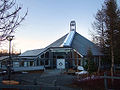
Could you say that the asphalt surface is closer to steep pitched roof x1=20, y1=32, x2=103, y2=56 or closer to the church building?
the church building

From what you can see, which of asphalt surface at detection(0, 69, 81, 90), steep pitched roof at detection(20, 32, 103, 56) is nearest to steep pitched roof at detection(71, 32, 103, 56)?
steep pitched roof at detection(20, 32, 103, 56)

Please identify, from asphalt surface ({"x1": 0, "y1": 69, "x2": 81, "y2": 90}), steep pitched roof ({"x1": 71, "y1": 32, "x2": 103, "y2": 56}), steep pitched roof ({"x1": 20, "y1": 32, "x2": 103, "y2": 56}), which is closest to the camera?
asphalt surface ({"x1": 0, "y1": 69, "x2": 81, "y2": 90})

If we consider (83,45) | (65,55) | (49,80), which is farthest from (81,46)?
(49,80)

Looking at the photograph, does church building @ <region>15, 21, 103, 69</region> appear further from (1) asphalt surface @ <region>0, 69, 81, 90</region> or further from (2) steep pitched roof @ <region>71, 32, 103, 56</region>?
(1) asphalt surface @ <region>0, 69, 81, 90</region>

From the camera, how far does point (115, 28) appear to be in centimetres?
1902

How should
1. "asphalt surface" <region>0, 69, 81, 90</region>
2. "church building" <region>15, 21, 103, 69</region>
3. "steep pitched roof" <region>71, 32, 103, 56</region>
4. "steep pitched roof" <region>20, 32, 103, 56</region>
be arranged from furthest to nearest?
"steep pitched roof" <region>20, 32, 103, 56</region> < "steep pitched roof" <region>71, 32, 103, 56</region> < "church building" <region>15, 21, 103, 69</region> < "asphalt surface" <region>0, 69, 81, 90</region>

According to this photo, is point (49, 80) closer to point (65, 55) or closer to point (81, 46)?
point (65, 55)

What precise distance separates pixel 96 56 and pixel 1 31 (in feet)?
92.2

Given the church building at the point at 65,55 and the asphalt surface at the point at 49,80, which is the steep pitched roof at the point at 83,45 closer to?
the church building at the point at 65,55

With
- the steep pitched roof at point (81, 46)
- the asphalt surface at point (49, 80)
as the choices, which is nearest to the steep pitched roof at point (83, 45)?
the steep pitched roof at point (81, 46)

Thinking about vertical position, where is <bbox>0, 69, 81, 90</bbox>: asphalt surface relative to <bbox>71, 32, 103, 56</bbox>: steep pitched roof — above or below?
below

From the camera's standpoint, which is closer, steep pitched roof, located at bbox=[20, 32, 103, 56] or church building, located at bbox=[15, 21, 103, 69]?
church building, located at bbox=[15, 21, 103, 69]

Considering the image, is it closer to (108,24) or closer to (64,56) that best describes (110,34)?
(108,24)

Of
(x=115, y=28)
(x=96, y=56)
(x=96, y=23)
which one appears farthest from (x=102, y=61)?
(x=115, y=28)
